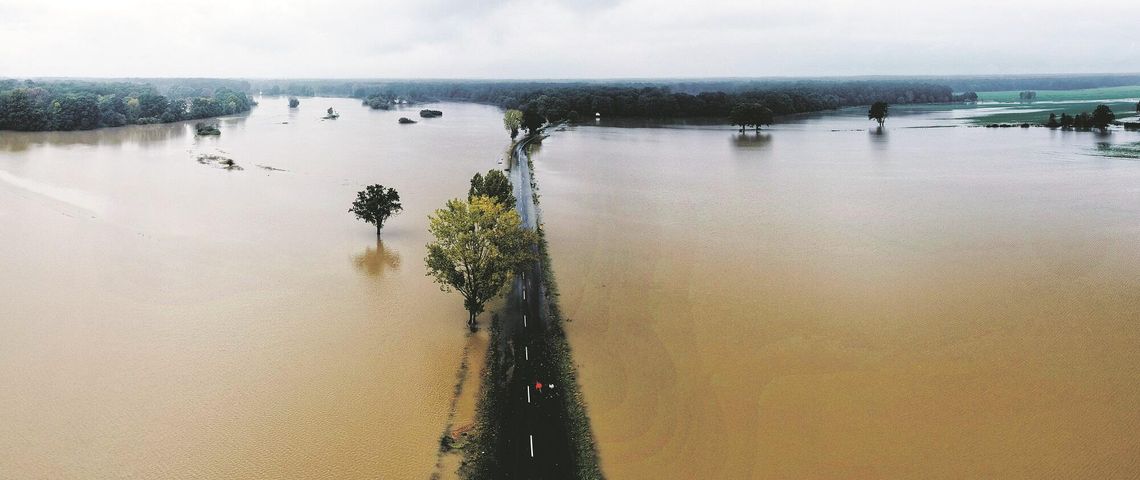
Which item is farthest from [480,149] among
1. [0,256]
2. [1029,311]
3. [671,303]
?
[1029,311]

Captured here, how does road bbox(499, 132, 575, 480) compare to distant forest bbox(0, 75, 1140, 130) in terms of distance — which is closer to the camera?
road bbox(499, 132, 575, 480)

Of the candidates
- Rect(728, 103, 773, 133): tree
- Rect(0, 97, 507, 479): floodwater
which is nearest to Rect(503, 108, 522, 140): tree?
Rect(728, 103, 773, 133): tree

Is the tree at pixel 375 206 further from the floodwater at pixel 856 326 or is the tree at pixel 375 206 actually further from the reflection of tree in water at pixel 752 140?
the reflection of tree in water at pixel 752 140

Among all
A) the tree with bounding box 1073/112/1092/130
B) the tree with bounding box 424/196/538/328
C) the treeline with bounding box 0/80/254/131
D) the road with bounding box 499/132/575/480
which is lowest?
the road with bounding box 499/132/575/480

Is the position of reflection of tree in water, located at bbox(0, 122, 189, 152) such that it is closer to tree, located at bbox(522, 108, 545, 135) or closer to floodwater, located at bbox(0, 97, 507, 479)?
floodwater, located at bbox(0, 97, 507, 479)

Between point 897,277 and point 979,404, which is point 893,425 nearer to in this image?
point 979,404
